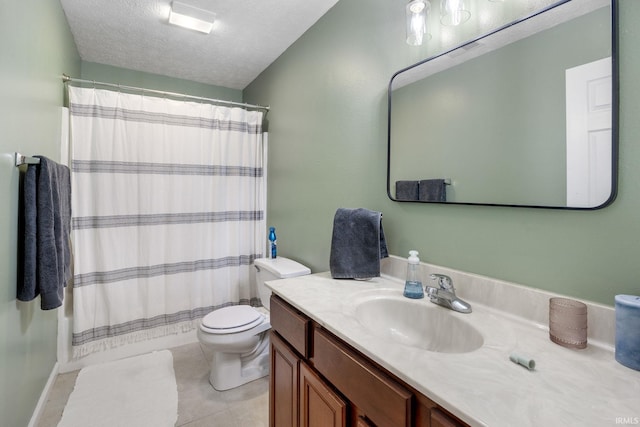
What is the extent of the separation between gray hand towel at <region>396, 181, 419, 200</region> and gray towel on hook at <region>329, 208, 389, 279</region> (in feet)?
0.45

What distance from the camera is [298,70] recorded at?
222cm

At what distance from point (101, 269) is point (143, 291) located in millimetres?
336

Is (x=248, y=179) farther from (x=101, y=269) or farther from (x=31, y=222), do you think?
(x=31, y=222)

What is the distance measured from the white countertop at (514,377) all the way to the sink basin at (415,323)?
0.06 m

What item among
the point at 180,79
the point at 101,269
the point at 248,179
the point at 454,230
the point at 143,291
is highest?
the point at 180,79

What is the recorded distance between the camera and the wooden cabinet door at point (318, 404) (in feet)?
3.00

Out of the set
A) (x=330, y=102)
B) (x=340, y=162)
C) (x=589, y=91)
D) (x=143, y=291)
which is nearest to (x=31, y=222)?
(x=143, y=291)

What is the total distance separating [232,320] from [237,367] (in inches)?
12.9

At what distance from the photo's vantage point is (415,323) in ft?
3.71

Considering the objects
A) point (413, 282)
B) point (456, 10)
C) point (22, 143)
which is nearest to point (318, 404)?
point (413, 282)

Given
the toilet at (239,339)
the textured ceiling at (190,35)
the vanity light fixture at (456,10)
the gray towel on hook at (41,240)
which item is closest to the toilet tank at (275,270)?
the toilet at (239,339)

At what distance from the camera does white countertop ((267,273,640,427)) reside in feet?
1.84

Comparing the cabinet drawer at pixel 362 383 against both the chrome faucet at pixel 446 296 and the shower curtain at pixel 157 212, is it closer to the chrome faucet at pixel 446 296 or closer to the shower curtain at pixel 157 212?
the chrome faucet at pixel 446 296

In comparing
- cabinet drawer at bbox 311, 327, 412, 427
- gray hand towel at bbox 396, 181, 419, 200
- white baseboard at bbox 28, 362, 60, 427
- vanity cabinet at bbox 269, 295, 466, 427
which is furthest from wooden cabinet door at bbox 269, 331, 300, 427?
white baseboard at bbox 28, 362, 60, 427
